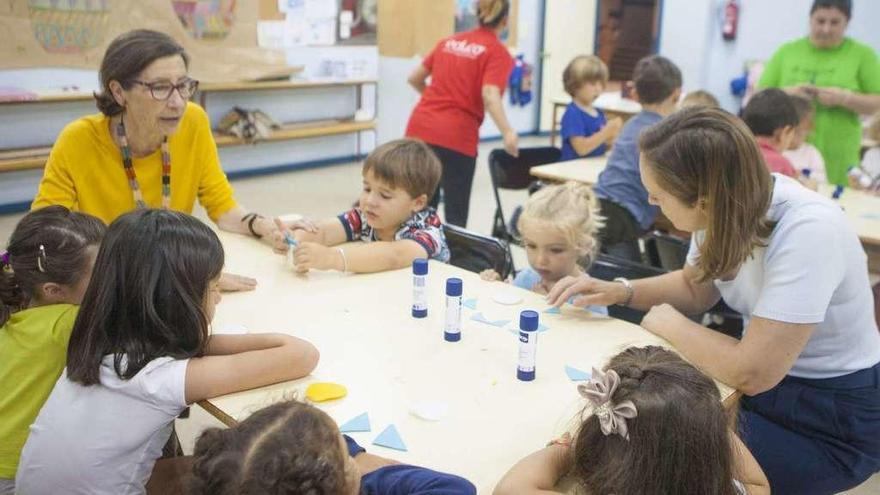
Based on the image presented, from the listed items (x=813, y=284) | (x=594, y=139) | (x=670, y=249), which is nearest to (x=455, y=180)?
(x=594, y=139)

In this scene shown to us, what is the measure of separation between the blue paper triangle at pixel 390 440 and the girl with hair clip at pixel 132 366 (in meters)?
0.30

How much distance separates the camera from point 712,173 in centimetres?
157

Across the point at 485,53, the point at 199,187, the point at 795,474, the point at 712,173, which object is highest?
the point at 485,53

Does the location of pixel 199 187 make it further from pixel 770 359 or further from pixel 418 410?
pixel 770 359

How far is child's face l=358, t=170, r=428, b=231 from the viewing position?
2408 millimetres

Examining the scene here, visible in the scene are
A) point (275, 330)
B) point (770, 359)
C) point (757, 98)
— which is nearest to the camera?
point (770, 359)

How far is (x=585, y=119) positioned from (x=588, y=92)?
0.17m

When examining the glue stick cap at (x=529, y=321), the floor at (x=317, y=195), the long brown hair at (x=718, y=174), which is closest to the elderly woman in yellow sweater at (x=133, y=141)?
the glue stick cap at (x=529, y=321)

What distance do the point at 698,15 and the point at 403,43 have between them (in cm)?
295

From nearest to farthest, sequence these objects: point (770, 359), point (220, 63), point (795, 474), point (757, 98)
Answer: point (770, 359) < point (795, 474) < point (757, 98) < point (220, 63)

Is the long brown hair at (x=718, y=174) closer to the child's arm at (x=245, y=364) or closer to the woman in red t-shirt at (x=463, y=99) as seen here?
the child's arm at (x=245, y=364)

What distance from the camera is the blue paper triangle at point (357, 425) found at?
4.58 ft

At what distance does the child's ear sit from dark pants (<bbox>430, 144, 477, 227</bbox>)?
1.63m

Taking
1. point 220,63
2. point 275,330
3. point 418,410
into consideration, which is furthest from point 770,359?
point 220,63
